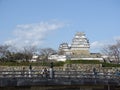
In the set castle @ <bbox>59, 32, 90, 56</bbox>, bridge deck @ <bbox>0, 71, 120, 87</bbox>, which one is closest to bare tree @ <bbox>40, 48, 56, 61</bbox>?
castle @ <bbox>59, 32, 90, 56</bbox>

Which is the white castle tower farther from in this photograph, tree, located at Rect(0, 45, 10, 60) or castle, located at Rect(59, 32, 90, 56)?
tree, located at Rect(0, 45, 10, 60)

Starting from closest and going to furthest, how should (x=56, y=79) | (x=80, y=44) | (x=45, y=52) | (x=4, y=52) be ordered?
(x=56, y=79), (x=4, y=52), (x=45, y=52), (x=80, y=44)

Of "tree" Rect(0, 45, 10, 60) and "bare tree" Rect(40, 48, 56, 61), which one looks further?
"bare tree" Rect(40, 48, 56, 61)

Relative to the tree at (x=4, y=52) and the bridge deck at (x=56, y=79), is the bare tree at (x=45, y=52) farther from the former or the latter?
the bridge deck at (x=56, y=79)

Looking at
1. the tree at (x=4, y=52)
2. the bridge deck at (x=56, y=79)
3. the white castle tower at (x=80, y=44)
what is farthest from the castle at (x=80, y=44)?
the bridge deck at (x=56, y=79)

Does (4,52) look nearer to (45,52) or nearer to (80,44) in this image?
(45,52)

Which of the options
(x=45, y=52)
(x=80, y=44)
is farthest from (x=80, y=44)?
(x=45, y=52)

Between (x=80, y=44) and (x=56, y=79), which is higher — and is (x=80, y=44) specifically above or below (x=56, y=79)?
above

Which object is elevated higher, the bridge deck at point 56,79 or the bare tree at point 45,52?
the bare tree at point 45,52

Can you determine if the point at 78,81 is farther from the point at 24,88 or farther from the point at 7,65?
the point at 7,65

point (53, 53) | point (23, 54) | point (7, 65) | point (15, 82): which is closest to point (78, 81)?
point (15, 82)

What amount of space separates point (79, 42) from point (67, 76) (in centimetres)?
8918

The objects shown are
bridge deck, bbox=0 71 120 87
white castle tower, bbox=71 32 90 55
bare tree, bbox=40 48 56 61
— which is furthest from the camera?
white castle tower, bbox=71 32 90 55

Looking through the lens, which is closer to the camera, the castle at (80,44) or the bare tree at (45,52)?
the bare tree at (45,52)
